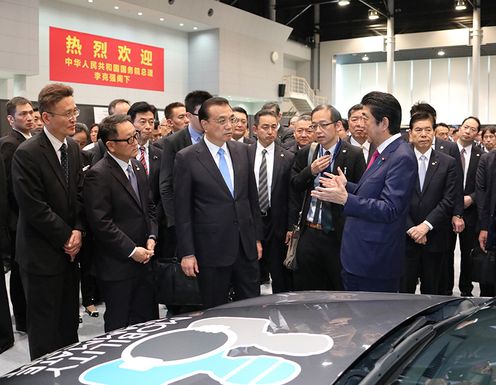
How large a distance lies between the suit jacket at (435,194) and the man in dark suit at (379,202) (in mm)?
1172

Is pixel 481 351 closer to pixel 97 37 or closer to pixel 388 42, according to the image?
pixel 97 37

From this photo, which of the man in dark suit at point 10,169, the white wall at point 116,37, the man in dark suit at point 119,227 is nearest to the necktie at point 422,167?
the man in dark suit at point 119,227

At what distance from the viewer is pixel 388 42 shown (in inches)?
827

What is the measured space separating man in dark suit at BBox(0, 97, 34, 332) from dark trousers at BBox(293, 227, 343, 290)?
200 cm

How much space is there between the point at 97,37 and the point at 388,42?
1142 centimetres

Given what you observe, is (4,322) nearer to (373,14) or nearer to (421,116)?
(421,116)

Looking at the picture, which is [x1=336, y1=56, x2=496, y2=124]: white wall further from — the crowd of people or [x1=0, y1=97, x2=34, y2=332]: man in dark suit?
[x1=0, y1=97, x2=34, y2=332]: man in dark suit

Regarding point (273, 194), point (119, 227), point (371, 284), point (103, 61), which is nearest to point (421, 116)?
point (273, 194)

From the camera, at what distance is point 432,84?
2334 centimetres

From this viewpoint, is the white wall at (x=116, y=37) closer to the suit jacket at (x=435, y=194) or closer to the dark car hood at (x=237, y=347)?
the suit jacket at (x=435, y=194)

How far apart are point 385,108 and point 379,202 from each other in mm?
477

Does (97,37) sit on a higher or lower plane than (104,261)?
higher

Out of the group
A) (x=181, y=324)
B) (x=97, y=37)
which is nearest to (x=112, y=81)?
(x=97, y=37)

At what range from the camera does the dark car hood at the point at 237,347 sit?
1224 mm
